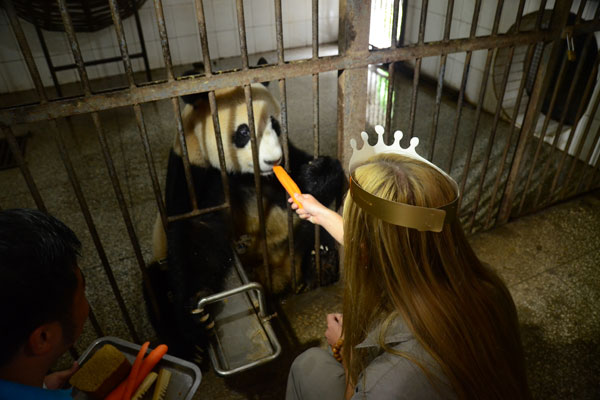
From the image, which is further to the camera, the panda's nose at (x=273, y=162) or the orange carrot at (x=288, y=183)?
the panda's nose at (x=273, y=162)

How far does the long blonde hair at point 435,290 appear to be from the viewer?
917 millimetres

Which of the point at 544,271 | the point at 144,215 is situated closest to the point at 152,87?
the point at 144,215

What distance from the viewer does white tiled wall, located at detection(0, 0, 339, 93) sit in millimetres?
5160

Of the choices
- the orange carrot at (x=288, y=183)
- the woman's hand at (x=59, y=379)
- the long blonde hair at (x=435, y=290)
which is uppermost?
the long blonde hair at (x=435, y=290)

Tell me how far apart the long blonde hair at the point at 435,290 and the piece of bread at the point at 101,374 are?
66cm

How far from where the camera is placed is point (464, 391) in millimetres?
898

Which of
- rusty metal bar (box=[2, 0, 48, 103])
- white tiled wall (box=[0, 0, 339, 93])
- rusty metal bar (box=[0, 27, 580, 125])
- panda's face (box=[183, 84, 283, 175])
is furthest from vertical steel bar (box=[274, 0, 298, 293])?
white tiled wall (box=[0, 0, 339, 93])

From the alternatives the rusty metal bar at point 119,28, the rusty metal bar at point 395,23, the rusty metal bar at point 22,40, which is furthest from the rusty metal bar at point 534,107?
the rusty metal bar at point 22,40

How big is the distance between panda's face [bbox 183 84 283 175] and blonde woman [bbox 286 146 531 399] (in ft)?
2.79

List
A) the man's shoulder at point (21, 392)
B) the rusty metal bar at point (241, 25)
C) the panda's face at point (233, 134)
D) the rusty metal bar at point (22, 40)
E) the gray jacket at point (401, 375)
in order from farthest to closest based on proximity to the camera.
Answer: the panda's face at point (233, 134) → the rusty metal bar at point (241, 25) → the rusty metal bar at point (22, 40) → the gray jacket at point (401, 375) → the man's shoulder at point (21, 392)

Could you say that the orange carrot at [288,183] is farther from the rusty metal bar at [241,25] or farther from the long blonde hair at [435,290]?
the long blonde hair at [435,290]

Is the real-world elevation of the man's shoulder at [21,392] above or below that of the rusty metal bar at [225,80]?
below

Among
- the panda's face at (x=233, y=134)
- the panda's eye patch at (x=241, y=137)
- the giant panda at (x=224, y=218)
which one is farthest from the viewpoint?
the panda's eye patch at (x=241, y=137)

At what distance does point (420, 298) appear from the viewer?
943 mm
